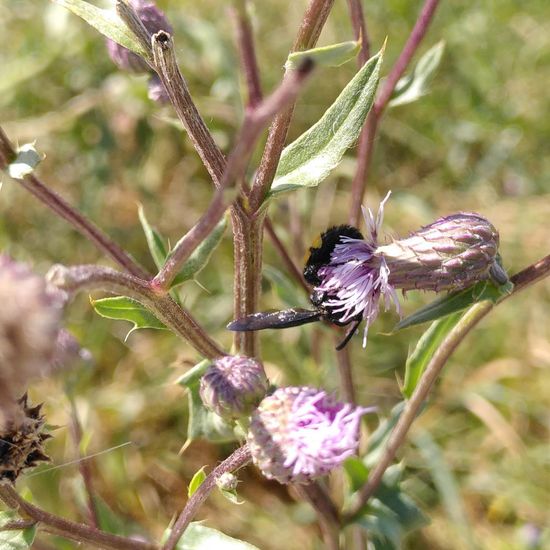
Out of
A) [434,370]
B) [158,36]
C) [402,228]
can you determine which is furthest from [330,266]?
[402,228]

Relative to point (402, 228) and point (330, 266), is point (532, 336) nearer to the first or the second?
point (402, 228)

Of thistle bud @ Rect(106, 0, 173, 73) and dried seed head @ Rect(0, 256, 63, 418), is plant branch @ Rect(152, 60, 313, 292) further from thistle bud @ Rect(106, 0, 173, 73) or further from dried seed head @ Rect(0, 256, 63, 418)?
thistle bud @ Rect(106, 0, 173, 73)

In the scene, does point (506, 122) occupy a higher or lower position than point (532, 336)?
higher

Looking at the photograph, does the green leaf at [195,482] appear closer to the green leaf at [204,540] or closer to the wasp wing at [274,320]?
the green leaf at [204,540]

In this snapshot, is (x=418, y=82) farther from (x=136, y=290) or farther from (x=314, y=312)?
(x=136, y=290)

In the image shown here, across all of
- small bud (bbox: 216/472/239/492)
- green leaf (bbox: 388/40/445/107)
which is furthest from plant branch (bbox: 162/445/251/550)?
green leaf (bbox: 388/40/445/107)

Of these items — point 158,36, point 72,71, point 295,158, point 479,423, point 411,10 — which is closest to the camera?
point 158,36

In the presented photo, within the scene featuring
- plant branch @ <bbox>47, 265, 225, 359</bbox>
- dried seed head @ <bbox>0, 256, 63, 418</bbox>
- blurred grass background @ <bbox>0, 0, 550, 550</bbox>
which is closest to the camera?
dried seed head @ <bbox>0, 256, 63, 418</bbox>
